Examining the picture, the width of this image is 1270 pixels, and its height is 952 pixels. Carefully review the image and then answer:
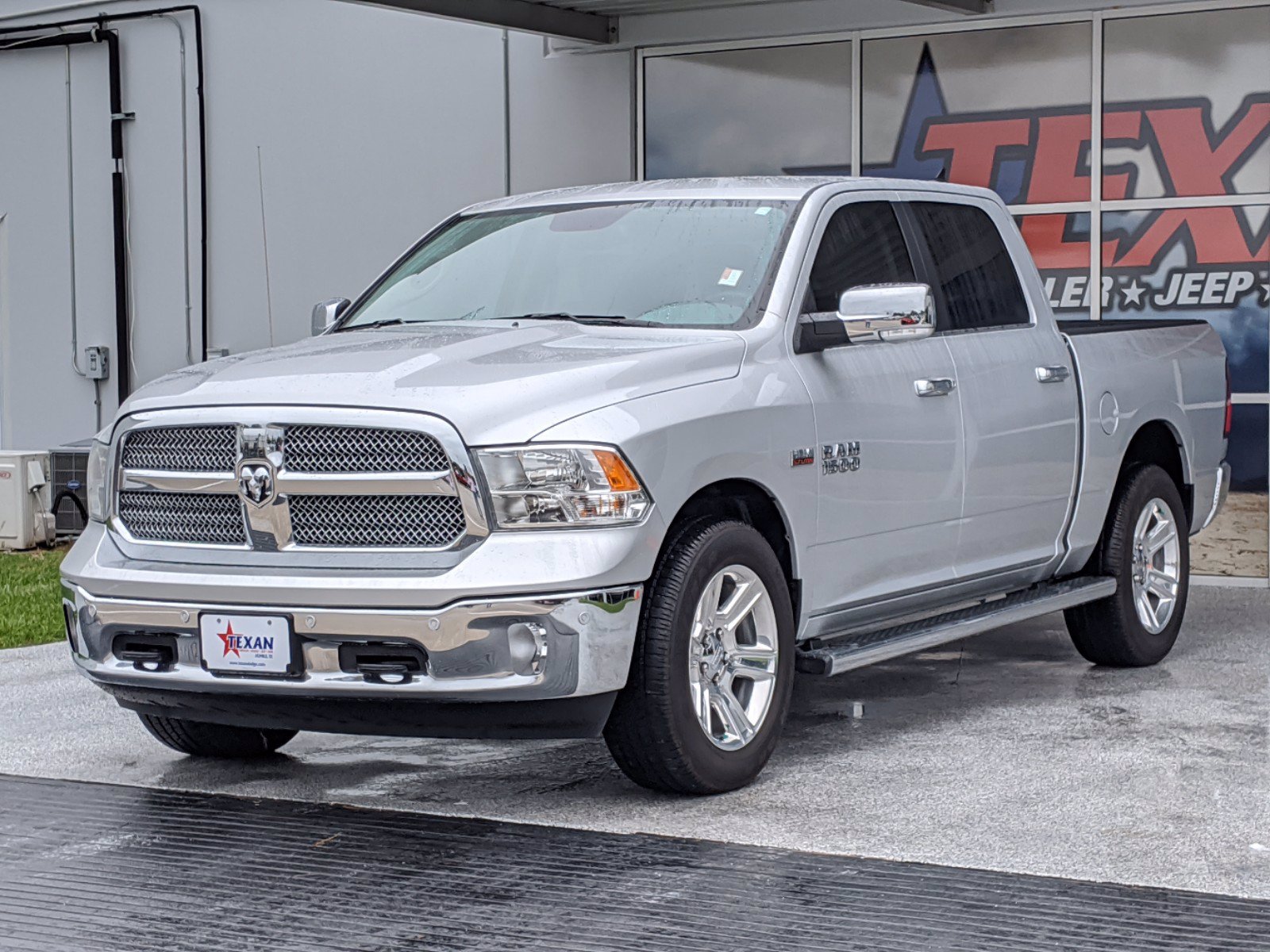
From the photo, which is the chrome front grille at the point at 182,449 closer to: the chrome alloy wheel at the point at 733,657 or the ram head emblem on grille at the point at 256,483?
the ram head emblem on grille at the point at 256,483

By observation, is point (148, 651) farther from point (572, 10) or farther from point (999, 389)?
point (572, 10)

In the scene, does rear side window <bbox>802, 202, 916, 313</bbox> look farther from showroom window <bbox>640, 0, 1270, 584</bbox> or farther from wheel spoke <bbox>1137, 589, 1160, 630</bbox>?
showroom window <bbox>640, 0, 1270, 584</bbox>

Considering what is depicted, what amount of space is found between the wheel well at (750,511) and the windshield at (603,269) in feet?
1.94

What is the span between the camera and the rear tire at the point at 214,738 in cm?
635

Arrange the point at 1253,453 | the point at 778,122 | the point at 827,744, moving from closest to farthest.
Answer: the point at 827,744, the point at 1253,453, the point at 778,122

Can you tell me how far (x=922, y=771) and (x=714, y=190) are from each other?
220cm

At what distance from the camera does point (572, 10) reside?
13086mm

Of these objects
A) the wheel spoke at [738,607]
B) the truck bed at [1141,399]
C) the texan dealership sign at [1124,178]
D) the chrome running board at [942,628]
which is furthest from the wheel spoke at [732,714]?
the texan dealership sign at [1124,178]

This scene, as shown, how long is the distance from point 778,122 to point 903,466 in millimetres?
6826

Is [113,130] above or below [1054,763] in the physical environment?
above

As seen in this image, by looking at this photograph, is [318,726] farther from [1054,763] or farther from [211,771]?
[1054,763]

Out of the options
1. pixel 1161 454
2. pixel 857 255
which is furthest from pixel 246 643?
pixel 1161 454

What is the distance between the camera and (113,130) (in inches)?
623

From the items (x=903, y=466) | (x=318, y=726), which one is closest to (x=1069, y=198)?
(x=903, y=466)
